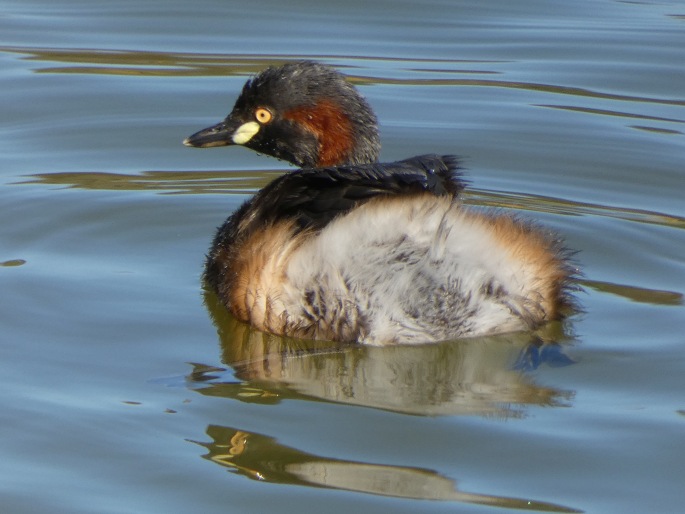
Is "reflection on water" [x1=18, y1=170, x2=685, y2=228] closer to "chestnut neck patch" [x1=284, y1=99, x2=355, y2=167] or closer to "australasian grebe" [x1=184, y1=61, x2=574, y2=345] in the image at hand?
"chestnut neck patch" [x1=284, y1=99, x2=355, y2=167]

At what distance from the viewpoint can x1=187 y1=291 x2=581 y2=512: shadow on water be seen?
4.05 metres

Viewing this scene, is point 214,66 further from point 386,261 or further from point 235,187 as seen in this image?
point 386,261

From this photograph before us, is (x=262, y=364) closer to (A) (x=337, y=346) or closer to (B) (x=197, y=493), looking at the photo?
(A) (x=337, y=346)

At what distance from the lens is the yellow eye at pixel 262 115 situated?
5.72 meters

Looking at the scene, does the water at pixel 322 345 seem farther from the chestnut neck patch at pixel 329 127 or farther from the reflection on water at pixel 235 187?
the chestnut neck patch at pixel 329 127

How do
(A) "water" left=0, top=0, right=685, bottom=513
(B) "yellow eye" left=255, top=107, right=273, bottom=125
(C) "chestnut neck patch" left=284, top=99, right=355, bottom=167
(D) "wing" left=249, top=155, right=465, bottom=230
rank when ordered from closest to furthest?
1. (A) "water" left=0, top=0, right=685, bottom=513
2. (D) "wing" left=249, top=155, right=465, bottom=230
3. (C) "chestnut neck patch" left=284, top=99, right=355, bottom=167
4. (B) "yellow eye" left=255, top=107, right=273, bottom=125

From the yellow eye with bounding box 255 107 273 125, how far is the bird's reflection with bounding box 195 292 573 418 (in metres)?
1.10

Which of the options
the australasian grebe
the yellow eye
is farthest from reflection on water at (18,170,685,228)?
the australasian grebe

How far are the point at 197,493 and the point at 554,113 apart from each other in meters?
4.64

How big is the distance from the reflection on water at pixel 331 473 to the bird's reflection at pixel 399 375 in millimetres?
348

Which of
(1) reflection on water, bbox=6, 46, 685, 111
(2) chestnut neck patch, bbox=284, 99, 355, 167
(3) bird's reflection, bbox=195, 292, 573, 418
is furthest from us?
(1) reflection on water, bbox=6, 46, 685, 111

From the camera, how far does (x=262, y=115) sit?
575 cm

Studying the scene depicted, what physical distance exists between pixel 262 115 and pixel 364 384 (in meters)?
1.59

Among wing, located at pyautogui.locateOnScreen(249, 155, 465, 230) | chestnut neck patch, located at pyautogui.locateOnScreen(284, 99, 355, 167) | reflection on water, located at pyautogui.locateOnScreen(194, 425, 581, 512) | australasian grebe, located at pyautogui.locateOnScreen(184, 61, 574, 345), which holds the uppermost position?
chestnut neck patch, located at pyautogui.locateOnScreen(284, 99, 355, 167)
